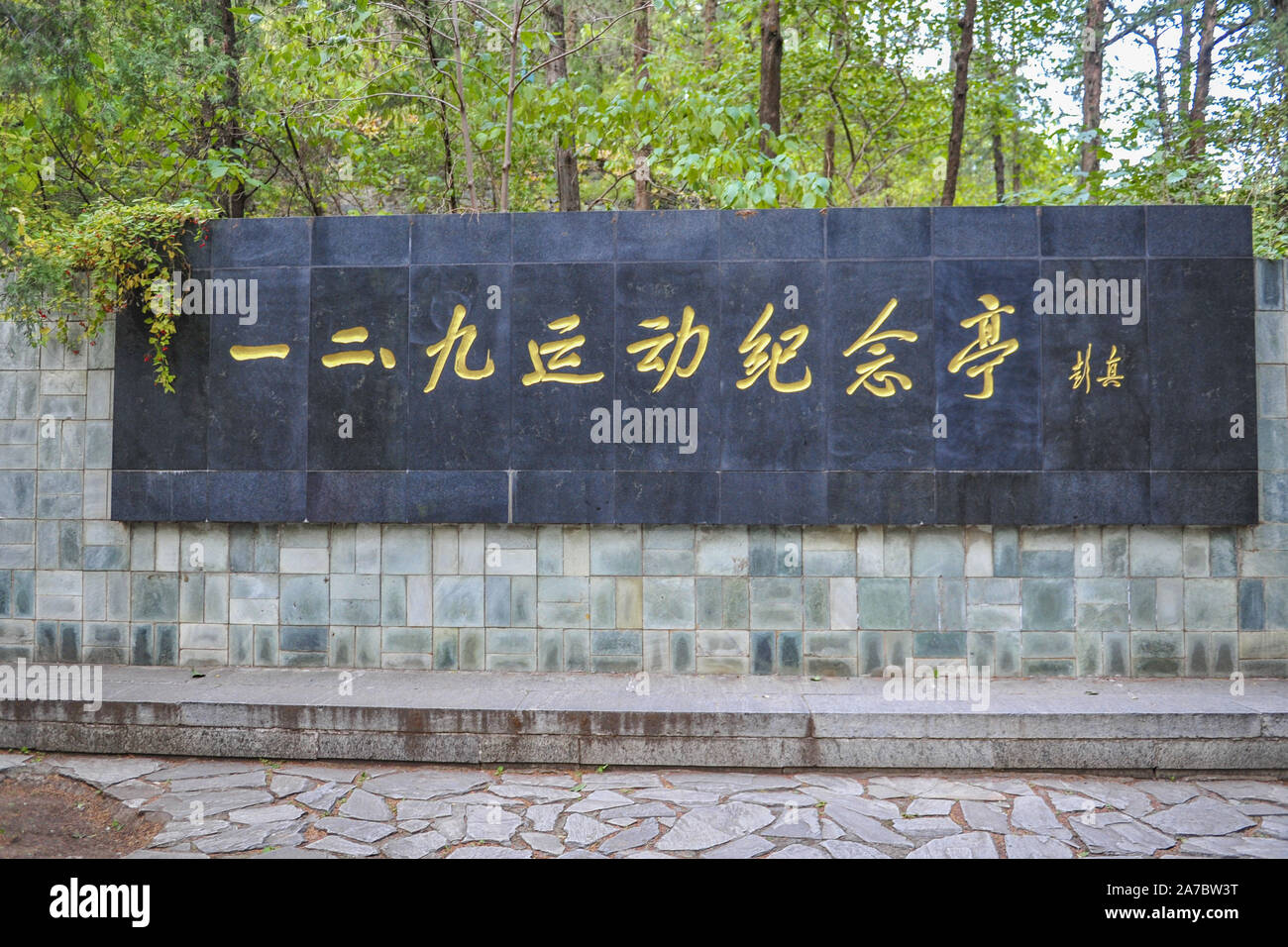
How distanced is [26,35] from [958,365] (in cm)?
626

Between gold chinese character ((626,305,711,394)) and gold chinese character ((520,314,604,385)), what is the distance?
42 cm

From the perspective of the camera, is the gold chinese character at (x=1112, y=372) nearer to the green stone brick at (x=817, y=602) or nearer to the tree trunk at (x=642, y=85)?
the green stone brick at (x=817, y=602)

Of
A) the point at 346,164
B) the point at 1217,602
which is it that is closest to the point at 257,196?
the point at 346,164

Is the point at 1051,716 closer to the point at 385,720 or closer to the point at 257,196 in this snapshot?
the point at 385,720

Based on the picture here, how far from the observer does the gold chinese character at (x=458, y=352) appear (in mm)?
6164

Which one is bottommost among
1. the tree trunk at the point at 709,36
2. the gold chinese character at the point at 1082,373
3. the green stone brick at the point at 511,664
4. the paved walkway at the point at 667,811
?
the paved walkway at the point at 667,811

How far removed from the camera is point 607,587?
6.08m

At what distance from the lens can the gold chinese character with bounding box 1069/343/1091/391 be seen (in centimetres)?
593

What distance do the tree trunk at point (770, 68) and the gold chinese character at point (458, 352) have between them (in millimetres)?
3831

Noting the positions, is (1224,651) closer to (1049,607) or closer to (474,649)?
(1049,607)
